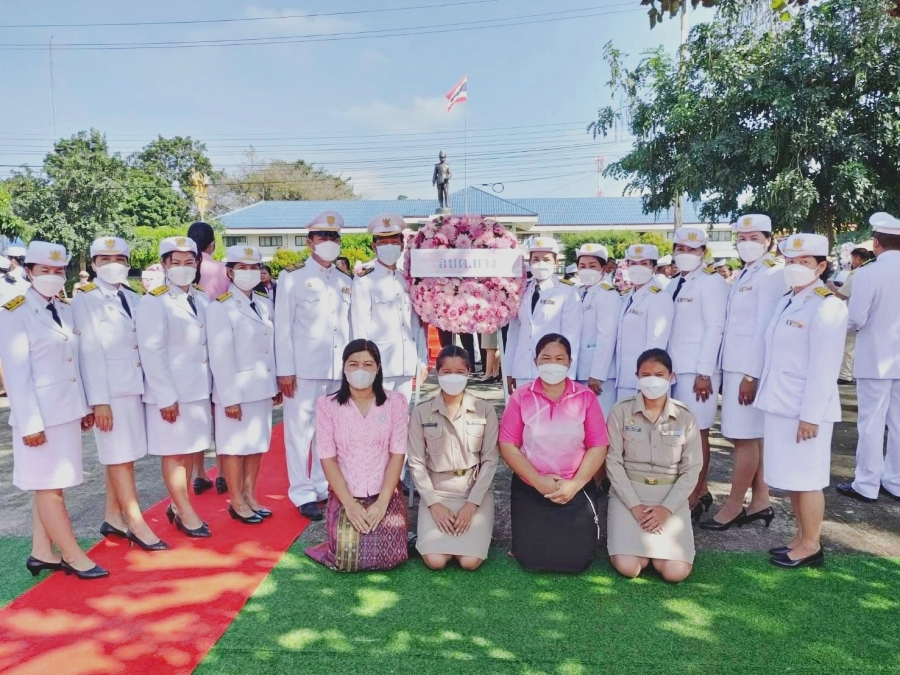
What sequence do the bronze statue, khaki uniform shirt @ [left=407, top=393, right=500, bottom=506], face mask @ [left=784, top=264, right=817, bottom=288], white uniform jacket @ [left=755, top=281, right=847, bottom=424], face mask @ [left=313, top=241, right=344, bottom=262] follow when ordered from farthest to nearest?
the bronze statue → face mask @ [left=313, top=241, right=344, bottom=262] → khaki uniform shirt @ [left=407, top=393, right=500, bottom=506] → face mask @ [left=784, top=264, right=817, bottom=288] → white uniform jacket @ [left=755, top=281, right=847, bottom=424]

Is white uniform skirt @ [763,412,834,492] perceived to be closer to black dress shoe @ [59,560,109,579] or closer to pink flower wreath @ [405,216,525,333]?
pink flower wreath @ [405,216,525,333]

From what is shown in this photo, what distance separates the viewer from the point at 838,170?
9.13m

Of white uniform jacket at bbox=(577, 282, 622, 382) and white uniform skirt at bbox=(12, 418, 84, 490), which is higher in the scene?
white uniform jacket at bbox=(577, 282, 622, 382)

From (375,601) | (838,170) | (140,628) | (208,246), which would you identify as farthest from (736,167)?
(140,628)

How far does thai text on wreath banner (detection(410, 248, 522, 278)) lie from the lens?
4.39 m

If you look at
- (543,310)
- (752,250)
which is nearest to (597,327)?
(543,310)

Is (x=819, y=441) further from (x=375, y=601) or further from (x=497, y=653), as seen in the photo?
(x=375, y=601)

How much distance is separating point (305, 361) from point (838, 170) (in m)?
8.39

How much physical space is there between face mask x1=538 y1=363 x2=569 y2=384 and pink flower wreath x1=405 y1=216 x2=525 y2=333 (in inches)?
34.0

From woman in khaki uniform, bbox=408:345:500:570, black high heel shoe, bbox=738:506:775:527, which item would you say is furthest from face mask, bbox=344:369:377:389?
black high heel shoe, bbox=738:506:775:527

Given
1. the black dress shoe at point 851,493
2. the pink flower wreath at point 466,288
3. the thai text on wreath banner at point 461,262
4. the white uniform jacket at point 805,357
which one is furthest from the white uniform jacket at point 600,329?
the black dress shoe at point 851,493

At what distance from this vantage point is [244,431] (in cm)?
429

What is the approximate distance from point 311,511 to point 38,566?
1572mm

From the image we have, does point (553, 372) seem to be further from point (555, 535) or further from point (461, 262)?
point (461, 262)
